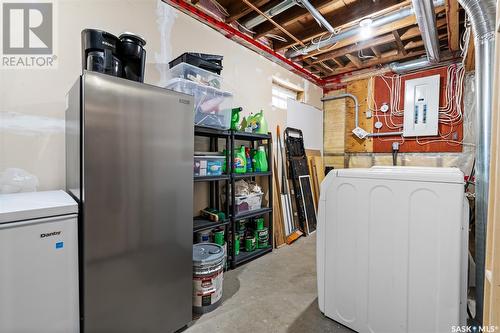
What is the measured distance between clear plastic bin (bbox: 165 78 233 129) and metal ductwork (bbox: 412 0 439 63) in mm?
1952

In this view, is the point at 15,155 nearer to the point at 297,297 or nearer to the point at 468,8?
the point at 297,297

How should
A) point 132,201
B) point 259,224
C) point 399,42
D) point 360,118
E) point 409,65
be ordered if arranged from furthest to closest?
point 360,118
point 409,65
point 399,42
point 259,224
point 132,201

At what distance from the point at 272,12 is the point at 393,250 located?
97.0 inches

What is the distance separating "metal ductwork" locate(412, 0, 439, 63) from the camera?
2.15m

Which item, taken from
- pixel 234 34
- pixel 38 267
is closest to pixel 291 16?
pixel 234 34

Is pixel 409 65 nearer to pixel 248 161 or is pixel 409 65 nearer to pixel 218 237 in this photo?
pixel 248 161

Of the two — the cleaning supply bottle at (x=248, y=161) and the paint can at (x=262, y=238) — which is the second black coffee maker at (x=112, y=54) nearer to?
the cleaning supply bottle at (x=248, y=161)

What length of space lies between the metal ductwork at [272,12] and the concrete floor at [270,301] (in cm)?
271

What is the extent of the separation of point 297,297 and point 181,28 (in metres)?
2.71

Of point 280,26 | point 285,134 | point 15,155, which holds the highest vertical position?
point 280,26

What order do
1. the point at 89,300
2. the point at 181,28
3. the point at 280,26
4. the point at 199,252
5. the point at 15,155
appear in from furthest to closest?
the point at 280,26 < the point at 181,28 < the point at 199,252 < the point at 15,155 < the point at 89,300

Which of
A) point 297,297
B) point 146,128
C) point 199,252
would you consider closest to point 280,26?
point 146,128

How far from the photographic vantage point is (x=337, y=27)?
2773 millimetres

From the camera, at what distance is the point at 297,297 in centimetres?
196
